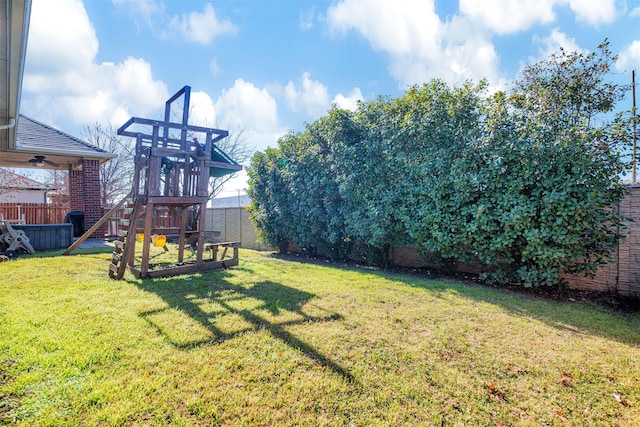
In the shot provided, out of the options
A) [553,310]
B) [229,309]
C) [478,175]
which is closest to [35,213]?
[229,309]

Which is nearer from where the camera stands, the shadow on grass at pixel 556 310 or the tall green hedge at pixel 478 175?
the shadow on grass at pixel 556 310

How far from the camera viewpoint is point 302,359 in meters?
2.64

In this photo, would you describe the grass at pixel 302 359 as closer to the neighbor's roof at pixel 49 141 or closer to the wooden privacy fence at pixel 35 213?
the neighbor's roof at pixel 49 141

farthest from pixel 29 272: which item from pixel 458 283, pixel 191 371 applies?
pixel 458 283

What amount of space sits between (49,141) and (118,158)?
474 inches

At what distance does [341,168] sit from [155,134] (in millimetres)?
4269

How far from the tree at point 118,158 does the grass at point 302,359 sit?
19.6m

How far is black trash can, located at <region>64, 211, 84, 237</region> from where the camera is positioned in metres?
10.8

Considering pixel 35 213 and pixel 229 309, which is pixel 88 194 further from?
pixel 229 309

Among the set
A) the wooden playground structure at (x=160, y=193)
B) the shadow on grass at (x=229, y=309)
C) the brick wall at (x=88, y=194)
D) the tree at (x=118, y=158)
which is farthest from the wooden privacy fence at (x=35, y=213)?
the tree at (x=118, y=158)

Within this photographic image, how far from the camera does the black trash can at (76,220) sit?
1076 centimetres

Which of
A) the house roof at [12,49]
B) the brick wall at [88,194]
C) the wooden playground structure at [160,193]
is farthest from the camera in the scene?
the brick wall at [88,194]

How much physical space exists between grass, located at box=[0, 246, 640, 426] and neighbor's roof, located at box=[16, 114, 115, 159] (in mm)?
7402

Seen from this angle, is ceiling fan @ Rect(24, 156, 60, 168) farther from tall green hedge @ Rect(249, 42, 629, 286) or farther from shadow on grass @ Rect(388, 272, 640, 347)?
shadow on grass @ Rect(388, 272, 640, 347)
